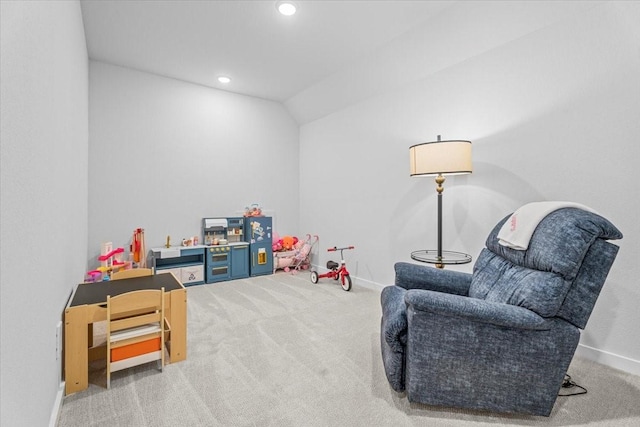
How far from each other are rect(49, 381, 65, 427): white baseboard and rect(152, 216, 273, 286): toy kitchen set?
2.23m


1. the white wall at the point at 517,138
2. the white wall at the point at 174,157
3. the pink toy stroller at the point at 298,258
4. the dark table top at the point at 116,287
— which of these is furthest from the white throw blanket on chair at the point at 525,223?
the white wall at the point at 174,157

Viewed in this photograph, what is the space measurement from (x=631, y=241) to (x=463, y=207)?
1196 mm

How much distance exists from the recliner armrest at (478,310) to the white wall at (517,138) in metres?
1.21

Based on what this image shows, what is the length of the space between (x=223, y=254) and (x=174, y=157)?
1524 mm

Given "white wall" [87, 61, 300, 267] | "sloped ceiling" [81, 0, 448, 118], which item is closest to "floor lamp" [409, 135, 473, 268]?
"sloped ceiling" [81, 0, 448, 118]

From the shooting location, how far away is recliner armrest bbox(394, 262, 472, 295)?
2189mm

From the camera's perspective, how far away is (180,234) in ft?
14.1

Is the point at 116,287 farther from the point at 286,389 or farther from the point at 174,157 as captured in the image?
the point at 174,157

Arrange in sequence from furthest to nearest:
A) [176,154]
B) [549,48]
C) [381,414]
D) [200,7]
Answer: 1. [176,154]
2. [200,7]
3. [549,48]
4. [381,414]

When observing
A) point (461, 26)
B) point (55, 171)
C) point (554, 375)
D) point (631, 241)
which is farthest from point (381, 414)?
point (461, 26)

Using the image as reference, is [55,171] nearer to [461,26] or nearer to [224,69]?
[224,69]

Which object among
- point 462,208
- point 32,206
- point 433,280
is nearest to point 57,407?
point 32,206

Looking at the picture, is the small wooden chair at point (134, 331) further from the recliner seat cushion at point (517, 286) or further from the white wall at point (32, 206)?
the recliner seat cushion at point (517, 286)

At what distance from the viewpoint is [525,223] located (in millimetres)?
1816
